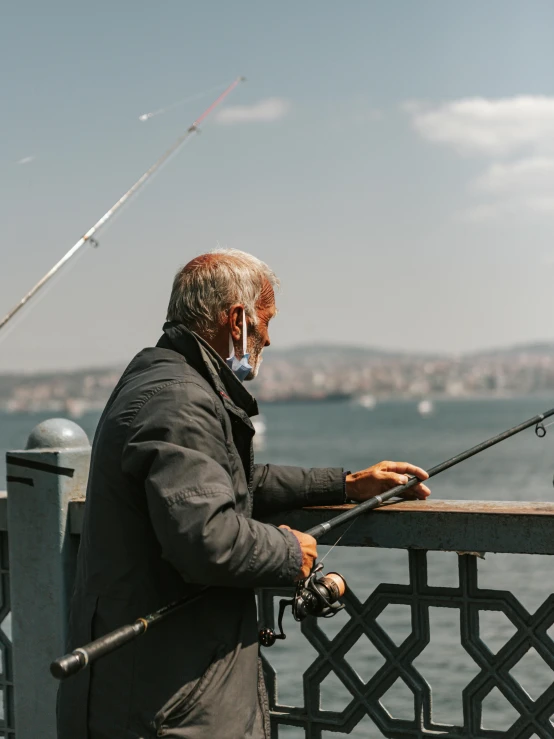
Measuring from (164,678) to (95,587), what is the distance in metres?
0.29

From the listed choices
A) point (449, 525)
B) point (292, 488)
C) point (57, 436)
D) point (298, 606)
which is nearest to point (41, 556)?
point (57, 436)

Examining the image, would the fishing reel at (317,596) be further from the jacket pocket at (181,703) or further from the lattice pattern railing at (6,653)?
the lattice pattern railing at (6,653)

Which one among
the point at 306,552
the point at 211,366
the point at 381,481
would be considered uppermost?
the point at 211,366

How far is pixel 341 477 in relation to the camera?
315 centimetres

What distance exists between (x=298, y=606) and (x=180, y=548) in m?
0.58

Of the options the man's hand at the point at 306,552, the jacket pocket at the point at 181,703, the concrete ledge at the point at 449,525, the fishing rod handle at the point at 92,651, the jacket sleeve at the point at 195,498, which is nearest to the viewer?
the fishing rod handle at the point at 92,651

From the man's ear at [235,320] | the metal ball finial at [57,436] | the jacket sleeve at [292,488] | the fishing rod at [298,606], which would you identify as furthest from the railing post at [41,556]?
the man's ear at [235,320]

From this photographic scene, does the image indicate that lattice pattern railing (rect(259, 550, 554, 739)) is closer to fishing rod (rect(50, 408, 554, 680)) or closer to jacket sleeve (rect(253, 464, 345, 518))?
fishing rod (rect(50, 408, 554, 680))

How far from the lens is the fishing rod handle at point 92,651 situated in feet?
6.77

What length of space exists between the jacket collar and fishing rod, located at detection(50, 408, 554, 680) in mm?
435

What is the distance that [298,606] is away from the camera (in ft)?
8.97

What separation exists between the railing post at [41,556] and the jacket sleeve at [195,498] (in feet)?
3.59

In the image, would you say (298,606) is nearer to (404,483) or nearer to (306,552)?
(306,552)

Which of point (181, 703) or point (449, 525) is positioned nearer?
point (181, 703)
